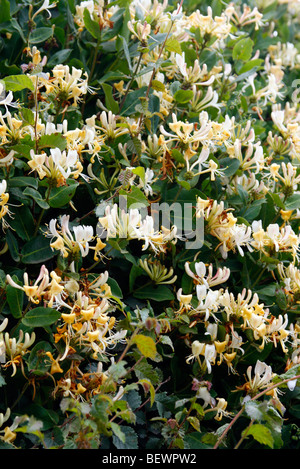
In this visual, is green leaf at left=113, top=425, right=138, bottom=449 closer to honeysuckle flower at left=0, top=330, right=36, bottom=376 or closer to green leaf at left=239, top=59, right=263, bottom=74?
honeysuckle flower at left=0, top=330, right=36, bottom=376

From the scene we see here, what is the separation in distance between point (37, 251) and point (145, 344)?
1.50ft

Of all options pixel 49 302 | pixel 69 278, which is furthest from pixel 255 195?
pixel 49 302

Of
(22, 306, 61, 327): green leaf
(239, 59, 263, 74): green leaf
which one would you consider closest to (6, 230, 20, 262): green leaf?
(22, 306, 61, 327): green leaf

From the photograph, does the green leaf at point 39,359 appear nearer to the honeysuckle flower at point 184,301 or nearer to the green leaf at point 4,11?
the honeysuckle flower at point 184,301

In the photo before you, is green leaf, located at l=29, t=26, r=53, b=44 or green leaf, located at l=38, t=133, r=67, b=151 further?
green leaf, located at l=29, t=26, r=53, b=44

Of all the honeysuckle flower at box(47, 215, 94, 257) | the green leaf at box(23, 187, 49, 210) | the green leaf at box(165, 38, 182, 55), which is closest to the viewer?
the honeysuckle flower at box(47, 215, 94, 257)

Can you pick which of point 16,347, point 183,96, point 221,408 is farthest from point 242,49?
point 16,347

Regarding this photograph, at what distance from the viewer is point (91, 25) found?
200 cm

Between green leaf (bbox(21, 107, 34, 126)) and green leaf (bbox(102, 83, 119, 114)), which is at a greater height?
green leaf (bbox(21, 107, 34, 126))

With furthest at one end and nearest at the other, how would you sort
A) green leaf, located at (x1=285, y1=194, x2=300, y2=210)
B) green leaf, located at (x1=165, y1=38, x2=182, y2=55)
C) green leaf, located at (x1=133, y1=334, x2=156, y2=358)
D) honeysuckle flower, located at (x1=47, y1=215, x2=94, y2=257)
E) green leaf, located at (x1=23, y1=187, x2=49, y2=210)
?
green leaf, located at (x1=285, y1=194, x2=300, y2=210) < green leaf, located at (x1=165, y1=38, x2=182, y2=55) < green leaf, located at (x1=23, y1=187, x2=49, y2=210) < honeysuckle flower, located at (x1=47, y1=215, x2=94, y2=257) < green leaf, located at (x1=133, y1=334, x2=156, y2=358)

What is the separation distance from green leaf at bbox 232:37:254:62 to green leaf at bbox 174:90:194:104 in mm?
570

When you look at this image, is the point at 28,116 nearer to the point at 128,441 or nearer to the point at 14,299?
the point at 14,299

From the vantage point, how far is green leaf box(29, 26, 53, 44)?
202 cm

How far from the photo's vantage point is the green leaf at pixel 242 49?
235 cm
